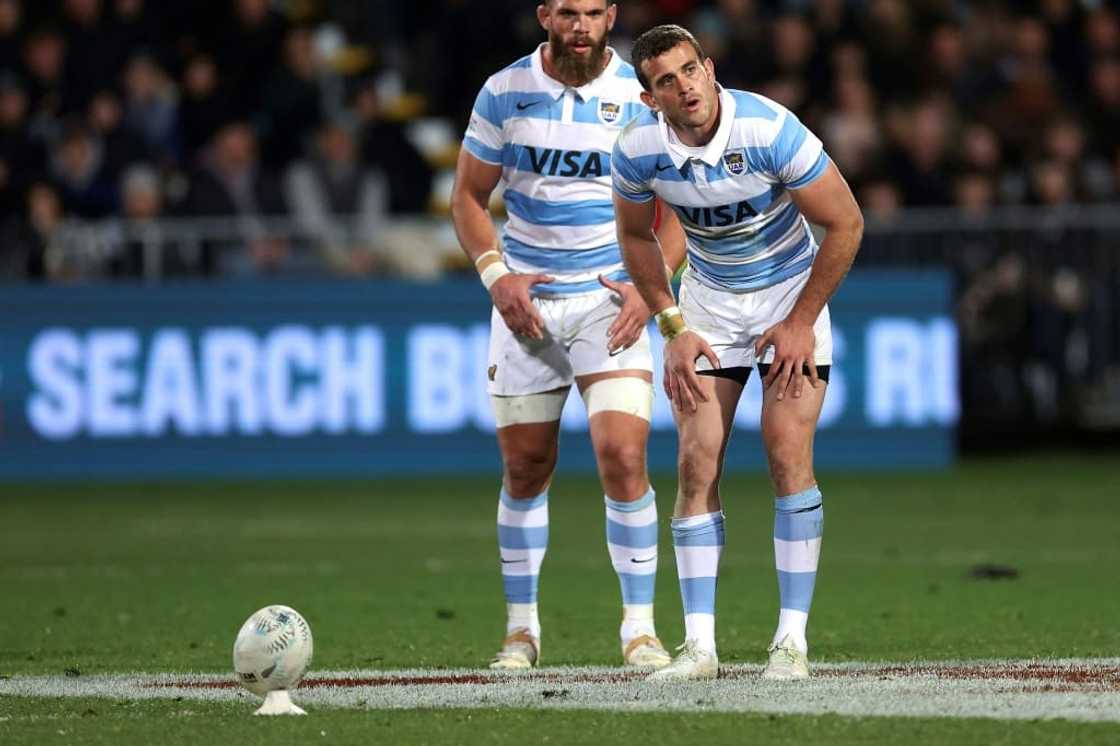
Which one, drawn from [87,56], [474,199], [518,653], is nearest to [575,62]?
[474,199]

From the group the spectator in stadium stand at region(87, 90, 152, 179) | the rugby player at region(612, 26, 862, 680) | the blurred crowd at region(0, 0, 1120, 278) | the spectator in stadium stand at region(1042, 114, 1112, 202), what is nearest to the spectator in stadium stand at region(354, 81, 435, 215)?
the blurred crowd at region(0, 0, 1120, 278)

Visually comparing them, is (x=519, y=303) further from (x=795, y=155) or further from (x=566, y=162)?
(x=795, y=155)

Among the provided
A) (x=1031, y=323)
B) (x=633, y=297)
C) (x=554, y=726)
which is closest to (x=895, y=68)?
(x=1031, y=323)

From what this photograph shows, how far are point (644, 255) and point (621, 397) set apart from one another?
723 mm

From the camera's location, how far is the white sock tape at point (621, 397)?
28.6 feet

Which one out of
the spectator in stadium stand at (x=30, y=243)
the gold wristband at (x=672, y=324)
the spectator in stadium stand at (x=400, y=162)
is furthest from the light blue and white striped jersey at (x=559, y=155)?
the spectator in stadium stand at (x=400, y=162)

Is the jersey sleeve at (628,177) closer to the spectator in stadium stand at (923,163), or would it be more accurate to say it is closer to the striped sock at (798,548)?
the striped sock at (798,548)

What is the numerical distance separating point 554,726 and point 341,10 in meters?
17.9

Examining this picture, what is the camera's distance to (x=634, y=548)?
8.77 m

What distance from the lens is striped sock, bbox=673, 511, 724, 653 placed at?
315 inches

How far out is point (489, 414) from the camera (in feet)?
58.5

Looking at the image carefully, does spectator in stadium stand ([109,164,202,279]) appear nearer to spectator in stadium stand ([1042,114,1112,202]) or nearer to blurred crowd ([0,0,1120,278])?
blurred crowd ([0,0,1120,278])

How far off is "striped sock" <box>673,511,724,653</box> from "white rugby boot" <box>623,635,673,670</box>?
0.38 m

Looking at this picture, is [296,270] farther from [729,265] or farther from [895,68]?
[729,265]
